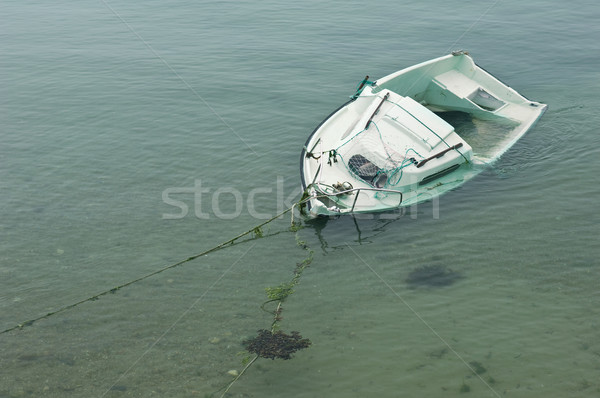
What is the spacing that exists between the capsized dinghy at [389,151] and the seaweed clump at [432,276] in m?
2.33

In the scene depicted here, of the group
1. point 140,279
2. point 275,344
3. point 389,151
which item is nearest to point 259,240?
point 140,279

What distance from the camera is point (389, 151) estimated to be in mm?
18188

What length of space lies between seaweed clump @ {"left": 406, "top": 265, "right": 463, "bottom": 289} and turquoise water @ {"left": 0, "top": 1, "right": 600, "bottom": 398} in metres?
0.25

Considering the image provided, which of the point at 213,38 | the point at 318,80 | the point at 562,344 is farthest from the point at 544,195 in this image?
the point at 213,38

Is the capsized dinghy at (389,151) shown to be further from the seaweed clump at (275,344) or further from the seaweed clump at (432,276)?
the seaweed clump at (275,344)

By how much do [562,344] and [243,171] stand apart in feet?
38.1

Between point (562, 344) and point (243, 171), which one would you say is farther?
point (243, 171)

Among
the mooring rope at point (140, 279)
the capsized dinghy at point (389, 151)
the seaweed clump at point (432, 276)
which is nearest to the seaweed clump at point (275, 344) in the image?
the mooring rope at point (140, 279)

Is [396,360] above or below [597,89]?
below

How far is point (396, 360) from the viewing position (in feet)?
41.8

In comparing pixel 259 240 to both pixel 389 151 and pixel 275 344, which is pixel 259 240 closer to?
pixel 275 344

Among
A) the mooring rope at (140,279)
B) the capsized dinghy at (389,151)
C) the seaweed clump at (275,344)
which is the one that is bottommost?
the seaweed clump at (275,344)

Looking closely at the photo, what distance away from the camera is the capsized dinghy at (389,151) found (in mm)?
17422

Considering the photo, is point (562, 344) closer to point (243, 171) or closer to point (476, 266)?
point (476, 266)
